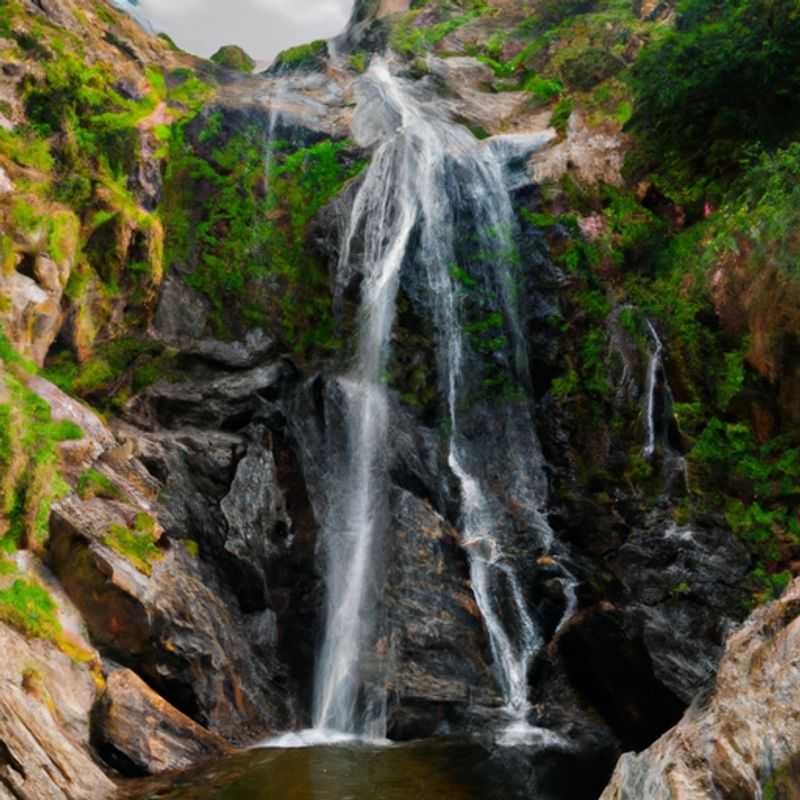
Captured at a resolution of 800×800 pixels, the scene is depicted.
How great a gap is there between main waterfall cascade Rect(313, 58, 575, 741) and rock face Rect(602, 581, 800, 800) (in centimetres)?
604

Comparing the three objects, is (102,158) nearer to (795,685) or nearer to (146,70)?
(146,70)

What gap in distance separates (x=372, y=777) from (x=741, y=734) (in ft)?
20.0

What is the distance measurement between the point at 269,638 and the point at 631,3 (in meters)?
25.6

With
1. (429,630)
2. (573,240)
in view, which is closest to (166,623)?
(429,630)

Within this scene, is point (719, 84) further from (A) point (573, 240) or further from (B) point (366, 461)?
(B) point (366, 461)

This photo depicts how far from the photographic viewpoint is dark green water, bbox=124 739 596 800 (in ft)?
31.6

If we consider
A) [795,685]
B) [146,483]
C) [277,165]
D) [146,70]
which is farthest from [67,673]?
[146,70]

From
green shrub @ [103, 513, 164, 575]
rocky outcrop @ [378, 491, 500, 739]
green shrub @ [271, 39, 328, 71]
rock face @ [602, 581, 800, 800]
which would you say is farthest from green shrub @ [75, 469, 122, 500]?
green shrub @ [271, 39, 328, 71]

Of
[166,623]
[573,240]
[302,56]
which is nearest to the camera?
[166,623]

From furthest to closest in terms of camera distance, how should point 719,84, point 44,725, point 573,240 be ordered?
point 573,240, point 719,84, point 44,725

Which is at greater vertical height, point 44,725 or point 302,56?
point 302,56

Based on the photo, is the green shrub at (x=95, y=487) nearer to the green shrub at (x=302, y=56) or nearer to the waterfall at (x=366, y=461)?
the waterfall at (x=366, y=461)

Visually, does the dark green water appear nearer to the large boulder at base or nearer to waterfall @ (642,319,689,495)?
the large boulder at base

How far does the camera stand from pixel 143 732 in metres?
10.4
